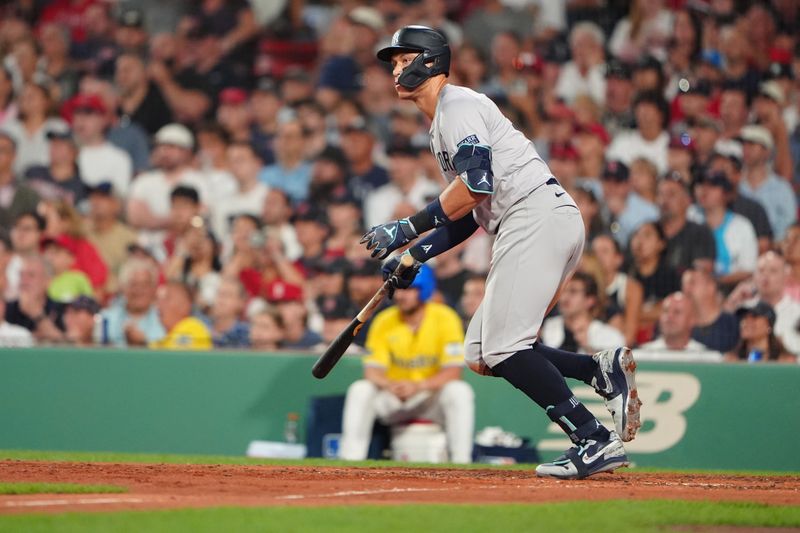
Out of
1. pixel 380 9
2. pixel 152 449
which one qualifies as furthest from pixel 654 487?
pixel 380 9

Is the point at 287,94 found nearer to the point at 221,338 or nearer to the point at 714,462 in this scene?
the point at 221,338

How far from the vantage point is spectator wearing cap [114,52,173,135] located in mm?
12375

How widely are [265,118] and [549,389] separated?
699 cm

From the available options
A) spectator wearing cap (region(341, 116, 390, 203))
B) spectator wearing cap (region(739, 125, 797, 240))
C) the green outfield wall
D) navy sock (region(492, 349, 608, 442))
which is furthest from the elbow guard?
spectator wearing cap (region(341, 116, 390, 203))

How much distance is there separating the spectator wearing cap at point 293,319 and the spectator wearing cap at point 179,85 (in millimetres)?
3149

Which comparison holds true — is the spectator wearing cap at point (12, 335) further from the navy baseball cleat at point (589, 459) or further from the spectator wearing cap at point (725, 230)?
the spectator wearing cap at point (725, 230)

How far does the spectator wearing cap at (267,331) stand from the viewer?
31.2ft

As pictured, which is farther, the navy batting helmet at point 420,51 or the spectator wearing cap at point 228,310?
the spectator wearing cap at point 228,310

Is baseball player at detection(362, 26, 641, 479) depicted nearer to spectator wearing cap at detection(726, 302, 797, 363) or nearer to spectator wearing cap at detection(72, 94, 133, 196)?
spectator wearing cap at detection(726, 302, 797, 363)

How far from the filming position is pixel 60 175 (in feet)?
38.5

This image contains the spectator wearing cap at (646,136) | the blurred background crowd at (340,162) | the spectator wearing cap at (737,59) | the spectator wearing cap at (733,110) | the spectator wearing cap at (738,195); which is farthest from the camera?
the spectator wearing cap at (737,59)

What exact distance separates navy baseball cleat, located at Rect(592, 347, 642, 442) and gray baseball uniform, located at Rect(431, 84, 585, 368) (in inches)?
16.5

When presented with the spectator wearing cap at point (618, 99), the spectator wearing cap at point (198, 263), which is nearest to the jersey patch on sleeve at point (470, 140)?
the spectator wearing cap at point (198, 263)

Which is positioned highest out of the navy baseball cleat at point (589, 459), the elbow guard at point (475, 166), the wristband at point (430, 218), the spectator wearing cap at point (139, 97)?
the spectator wearing cap at point (139, 97)
